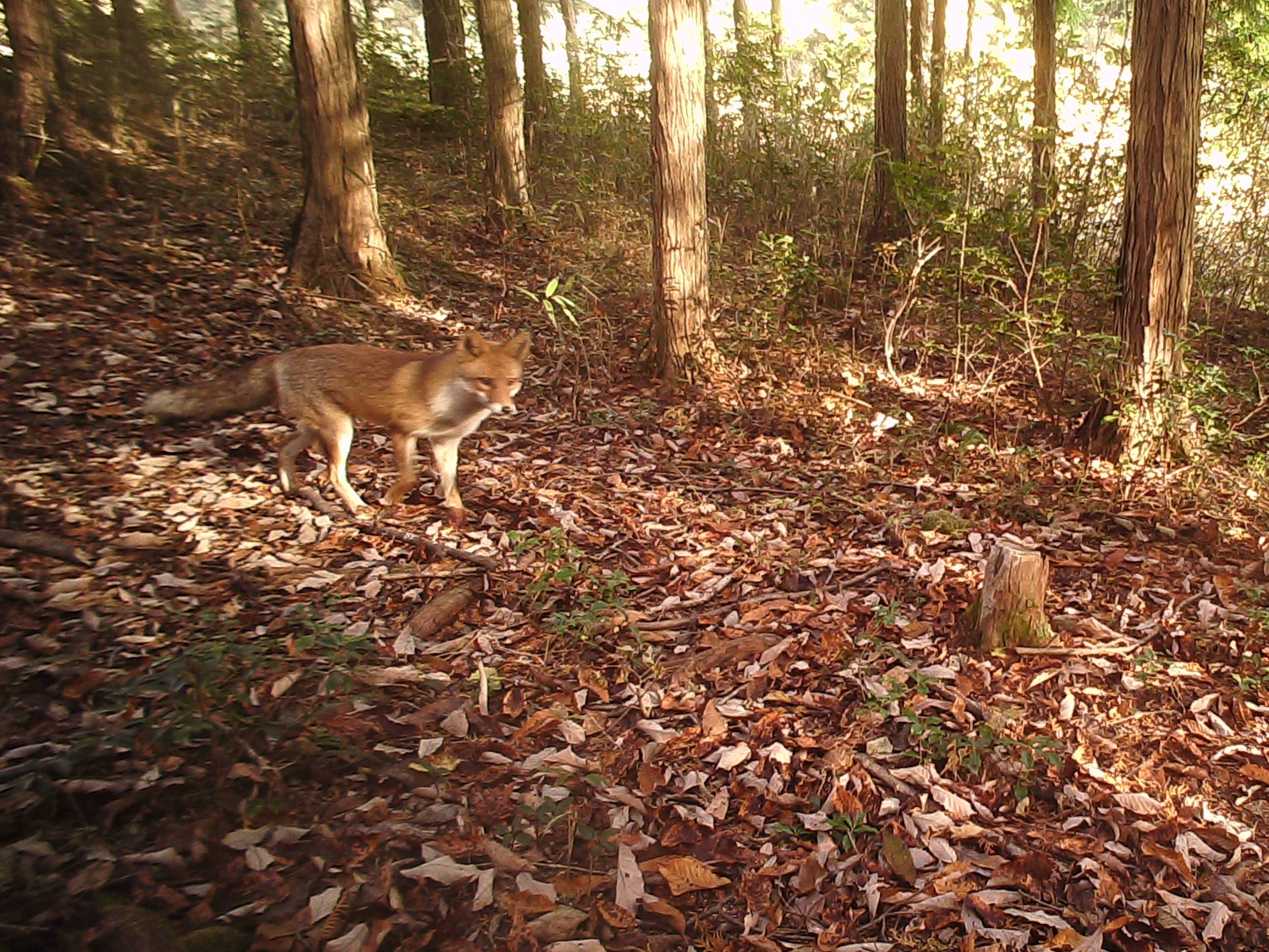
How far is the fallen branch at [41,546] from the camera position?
477 cm

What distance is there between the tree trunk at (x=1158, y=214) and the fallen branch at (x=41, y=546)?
7408 mm

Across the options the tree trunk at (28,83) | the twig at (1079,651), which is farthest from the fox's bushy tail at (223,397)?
the twig at (1079,651)

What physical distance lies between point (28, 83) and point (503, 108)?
17.4 ft

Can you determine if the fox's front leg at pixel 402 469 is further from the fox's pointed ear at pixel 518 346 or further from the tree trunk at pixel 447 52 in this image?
the tree trunk at pixel 447 52

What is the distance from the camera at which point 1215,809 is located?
378 centimetres

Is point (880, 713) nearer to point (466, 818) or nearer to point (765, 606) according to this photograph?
point (765, 606)

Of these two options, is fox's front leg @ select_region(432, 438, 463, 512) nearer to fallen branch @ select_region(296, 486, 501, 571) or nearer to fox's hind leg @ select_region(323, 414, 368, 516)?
fallen branch @ select_region(296, 486, 501, 571)

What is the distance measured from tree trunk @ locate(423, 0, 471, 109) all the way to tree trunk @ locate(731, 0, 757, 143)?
4.60 meters

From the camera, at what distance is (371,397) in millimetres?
5949

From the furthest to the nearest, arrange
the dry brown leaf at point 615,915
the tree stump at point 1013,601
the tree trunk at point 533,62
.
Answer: the tree trunk at point 533,62 → the tree stump at point 1013,601 → the dry brown leaf at point 615,915

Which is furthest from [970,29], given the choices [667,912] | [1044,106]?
[667,912]

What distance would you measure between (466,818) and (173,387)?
4470mm

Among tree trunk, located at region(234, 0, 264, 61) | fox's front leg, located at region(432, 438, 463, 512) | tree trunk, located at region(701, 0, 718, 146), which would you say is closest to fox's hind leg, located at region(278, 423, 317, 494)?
fox's front leg, located at region(432, 438, 463, 512)

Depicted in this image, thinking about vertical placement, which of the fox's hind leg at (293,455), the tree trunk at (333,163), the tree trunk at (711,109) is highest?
the tree trunk at (711,109)
